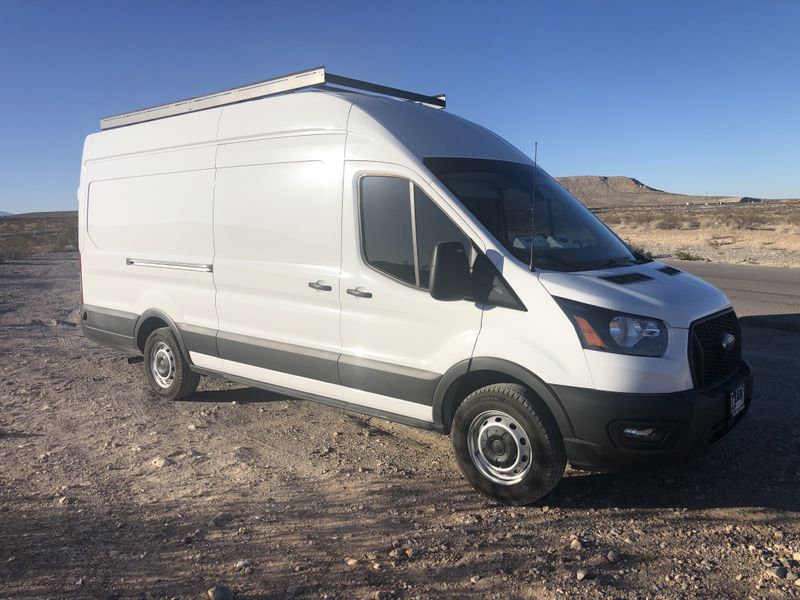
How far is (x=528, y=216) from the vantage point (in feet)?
15.7

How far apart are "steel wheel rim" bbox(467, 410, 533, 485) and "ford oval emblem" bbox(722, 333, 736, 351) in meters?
1.46

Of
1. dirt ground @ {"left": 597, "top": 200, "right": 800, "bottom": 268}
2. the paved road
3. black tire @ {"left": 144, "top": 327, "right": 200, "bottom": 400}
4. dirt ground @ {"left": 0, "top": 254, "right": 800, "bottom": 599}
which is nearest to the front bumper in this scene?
dirt ground @ {"left": 0, "top": 254, "right": 800, "bottom": 599}

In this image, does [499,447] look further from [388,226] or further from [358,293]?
[388,226]

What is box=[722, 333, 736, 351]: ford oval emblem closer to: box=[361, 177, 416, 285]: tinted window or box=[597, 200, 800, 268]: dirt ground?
box=[361, 177, 416, 285]: tinted window

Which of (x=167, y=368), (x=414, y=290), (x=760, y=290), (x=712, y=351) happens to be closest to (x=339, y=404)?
(x=414, y=290)

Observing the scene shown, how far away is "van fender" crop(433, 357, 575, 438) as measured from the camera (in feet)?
13.1

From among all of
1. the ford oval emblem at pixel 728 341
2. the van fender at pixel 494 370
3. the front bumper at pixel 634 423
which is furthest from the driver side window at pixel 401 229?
the ford oval emblem at pixel 728 341

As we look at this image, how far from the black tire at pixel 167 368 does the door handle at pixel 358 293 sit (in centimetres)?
246

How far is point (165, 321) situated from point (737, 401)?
16.8 ft

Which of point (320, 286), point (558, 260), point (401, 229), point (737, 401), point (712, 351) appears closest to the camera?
point (712, 351)

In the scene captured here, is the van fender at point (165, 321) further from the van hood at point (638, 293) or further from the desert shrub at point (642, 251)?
the desert shrub at point (642, 251)

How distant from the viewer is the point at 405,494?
4.40 metres

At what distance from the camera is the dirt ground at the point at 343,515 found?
3328mm

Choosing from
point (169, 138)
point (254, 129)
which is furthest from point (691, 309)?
point (169, 138)
